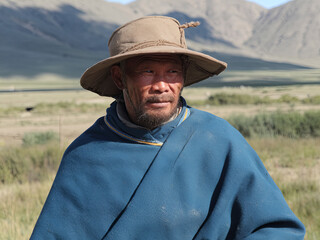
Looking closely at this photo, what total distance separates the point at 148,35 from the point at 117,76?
1.02 ft

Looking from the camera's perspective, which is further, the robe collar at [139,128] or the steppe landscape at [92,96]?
the steppe landscape at [92,96]

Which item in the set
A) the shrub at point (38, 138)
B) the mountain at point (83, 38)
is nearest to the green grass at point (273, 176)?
the shrub at point (38, 138)

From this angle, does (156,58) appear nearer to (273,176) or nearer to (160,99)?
(160,99)

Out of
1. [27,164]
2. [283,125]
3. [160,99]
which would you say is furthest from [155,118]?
[283,125]

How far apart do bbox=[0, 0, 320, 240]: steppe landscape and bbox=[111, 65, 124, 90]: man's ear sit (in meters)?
2.03

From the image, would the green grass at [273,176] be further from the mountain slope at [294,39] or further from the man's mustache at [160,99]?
the mountain slope at [294,39]

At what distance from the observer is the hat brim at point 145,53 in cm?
192

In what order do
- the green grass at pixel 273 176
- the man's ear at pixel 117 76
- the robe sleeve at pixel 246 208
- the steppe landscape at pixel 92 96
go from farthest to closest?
1. the steppe landscape at pixel 92 96
2. the green grass at pixel 273 176
3. the man's ear at pixel 117 76
4. the robe sleeve at pixel 246 208

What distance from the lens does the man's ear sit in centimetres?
222

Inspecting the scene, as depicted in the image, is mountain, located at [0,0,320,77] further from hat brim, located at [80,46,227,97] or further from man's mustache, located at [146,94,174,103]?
man's mustache, located at [146,94,174,103]

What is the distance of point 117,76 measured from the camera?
2246mm

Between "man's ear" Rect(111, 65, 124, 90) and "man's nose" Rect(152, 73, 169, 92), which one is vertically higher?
"man's nose" Rect(152, 73, 169, 92)

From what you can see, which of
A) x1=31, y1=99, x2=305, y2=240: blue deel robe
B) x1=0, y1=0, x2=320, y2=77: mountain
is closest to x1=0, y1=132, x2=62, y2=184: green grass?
x1=31, y1=99, x2=305, y2=240: blue deel robe

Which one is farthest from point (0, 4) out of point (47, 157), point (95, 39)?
point (47, 157)
